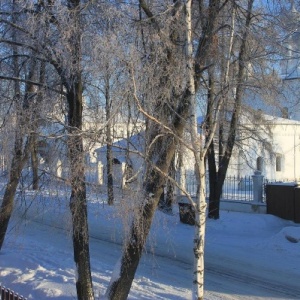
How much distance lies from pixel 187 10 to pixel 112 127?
1902 millimetres

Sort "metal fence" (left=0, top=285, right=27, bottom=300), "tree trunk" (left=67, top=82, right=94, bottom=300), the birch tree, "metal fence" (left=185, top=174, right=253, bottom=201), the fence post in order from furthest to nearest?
"metal fence" (left=185, top=174, right=253, bottom=201), the fence post, "tree trunk" (left=67, top=82, right=94, bottom=300), the birch tree, "metal fence" (left=0, top=285, right=27, bottom=300)

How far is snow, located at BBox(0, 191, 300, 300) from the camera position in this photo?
8.80 meters

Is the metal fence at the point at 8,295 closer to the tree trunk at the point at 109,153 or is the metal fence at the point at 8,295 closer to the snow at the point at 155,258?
the snow at the point at 155,258

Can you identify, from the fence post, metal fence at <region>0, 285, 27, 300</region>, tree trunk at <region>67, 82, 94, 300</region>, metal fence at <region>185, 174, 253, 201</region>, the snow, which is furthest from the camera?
metal fence at <region>185, 174, 253, 201</region>

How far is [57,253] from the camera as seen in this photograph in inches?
516

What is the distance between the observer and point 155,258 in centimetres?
1241

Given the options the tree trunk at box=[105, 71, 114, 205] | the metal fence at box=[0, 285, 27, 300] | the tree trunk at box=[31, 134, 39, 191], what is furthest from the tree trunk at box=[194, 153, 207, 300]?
the tree trunk at box=[31, 134, 39, 191]

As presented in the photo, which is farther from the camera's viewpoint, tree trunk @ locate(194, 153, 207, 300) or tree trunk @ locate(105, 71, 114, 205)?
tree trunk @ locate(105, 71, 114, 205)

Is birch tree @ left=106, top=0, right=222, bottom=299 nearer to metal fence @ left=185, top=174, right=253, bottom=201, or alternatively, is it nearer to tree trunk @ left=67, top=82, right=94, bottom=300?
tree trunk @ left=67, top=82, right=94, bottom=300

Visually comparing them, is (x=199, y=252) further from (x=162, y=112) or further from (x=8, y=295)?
(x=8, y=295)

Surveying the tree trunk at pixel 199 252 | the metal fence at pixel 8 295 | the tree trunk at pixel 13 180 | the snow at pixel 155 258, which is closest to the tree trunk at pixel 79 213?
the snow at pixel 155 258

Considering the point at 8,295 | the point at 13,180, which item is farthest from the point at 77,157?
the point at 13,180

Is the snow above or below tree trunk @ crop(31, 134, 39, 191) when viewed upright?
below

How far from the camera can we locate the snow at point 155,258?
8805 millimetres
